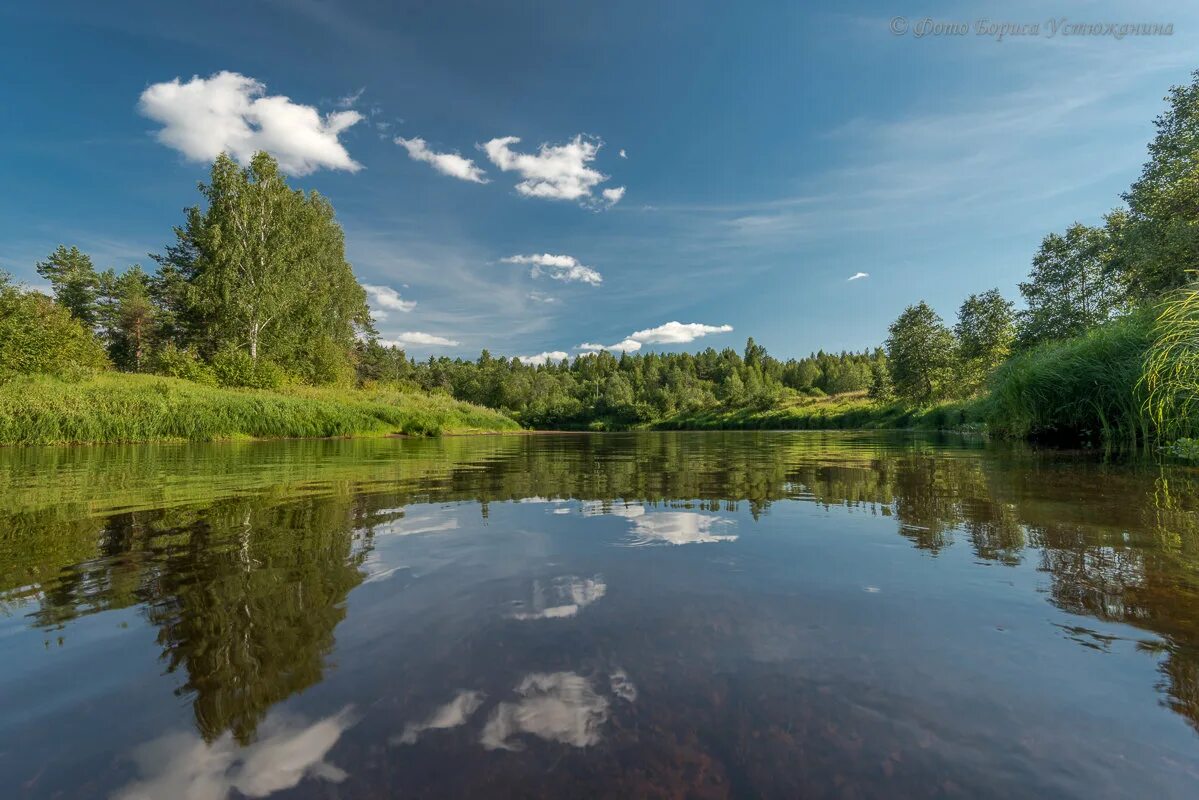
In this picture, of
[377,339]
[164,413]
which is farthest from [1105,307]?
[377,339]

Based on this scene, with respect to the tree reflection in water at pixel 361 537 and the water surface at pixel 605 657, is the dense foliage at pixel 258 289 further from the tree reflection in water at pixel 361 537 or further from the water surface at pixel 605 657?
the water surface at pixel 605 657

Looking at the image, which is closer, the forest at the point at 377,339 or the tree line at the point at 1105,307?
the tree line at the point at 1105,307

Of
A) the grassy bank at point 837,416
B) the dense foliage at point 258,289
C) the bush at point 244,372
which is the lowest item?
the grassy bank at point 837,416

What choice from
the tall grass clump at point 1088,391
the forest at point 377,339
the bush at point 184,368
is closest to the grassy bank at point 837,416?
the forest at point 377,339

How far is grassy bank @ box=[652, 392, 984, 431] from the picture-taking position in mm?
38531

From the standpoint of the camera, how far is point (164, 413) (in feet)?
62.9

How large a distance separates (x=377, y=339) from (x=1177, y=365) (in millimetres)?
60123

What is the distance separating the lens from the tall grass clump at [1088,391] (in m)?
11.2

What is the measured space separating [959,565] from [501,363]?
4690 inches

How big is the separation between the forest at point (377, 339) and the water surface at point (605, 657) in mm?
6693

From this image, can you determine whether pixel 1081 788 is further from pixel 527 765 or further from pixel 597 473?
pixel 597 473

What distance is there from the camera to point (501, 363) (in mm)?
119438

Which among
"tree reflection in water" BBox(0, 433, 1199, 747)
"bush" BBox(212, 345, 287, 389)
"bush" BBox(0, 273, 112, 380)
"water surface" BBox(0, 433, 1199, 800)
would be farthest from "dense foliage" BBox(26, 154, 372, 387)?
"water surface" BBox(0, 433, 1199, 800)

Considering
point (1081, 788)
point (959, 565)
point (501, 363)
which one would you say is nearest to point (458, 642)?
point (1081, 788)
